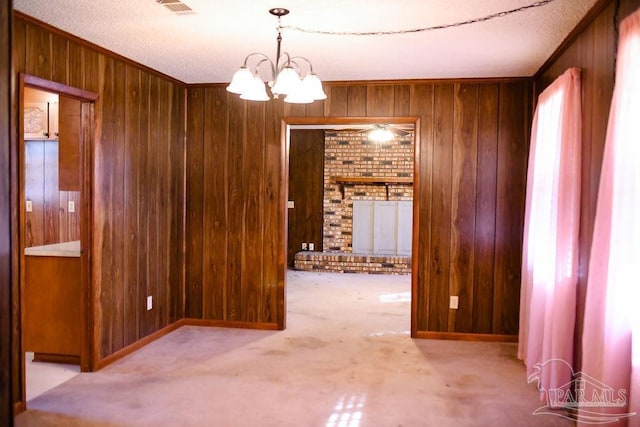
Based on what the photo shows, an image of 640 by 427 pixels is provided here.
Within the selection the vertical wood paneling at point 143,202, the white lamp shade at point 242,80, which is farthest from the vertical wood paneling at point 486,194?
the vertical wood paneling at point 143,202

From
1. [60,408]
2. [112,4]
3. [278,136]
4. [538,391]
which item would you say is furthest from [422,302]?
[112,4]

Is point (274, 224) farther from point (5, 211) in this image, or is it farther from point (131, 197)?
point (5, 211)

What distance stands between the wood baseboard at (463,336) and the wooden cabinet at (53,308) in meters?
2.89

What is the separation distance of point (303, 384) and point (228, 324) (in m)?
1.65

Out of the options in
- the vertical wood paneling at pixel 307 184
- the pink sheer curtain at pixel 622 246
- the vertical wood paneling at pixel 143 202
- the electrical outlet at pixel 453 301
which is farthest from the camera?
the vertical wood paneling at pixel 307 184

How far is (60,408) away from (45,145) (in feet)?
12.2

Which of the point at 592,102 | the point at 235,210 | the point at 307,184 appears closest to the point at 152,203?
→ the point at 235,210

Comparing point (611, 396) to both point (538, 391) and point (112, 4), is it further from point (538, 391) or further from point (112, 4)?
point (112, 4)

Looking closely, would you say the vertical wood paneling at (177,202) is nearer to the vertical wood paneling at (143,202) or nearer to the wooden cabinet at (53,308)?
the vertical wood paneling at (143,202)

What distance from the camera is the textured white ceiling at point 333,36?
2.71m

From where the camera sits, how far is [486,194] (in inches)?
173

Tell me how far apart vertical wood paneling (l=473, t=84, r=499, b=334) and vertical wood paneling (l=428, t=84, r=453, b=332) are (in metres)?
0.26

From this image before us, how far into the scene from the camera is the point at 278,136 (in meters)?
4.68

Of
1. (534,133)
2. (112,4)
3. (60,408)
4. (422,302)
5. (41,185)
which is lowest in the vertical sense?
(60,408)
